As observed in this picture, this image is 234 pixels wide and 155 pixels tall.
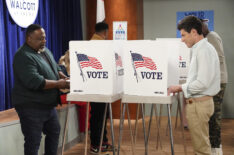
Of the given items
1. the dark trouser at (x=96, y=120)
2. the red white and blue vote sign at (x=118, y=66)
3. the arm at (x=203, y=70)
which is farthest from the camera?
the dark trouser at (x=96, y=120)

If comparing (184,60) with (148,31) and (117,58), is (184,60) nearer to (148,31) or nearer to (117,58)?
(117,58)

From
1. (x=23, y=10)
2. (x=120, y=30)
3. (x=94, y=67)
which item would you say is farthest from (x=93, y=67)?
(x=120, y=30)

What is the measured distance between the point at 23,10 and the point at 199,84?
2856mm

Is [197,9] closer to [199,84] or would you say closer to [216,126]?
[216,126]

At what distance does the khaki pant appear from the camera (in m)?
2.87

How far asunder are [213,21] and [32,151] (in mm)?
4928

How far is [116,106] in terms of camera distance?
267 inches

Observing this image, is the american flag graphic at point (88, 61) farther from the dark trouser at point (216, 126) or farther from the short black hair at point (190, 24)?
the dark trouser at point (216, 126)

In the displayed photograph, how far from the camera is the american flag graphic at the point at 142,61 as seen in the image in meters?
2.90

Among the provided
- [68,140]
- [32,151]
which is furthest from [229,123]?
[32,151]

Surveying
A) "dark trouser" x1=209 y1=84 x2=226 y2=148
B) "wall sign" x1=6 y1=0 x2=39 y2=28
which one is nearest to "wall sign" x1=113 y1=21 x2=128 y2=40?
"wall sign" x1=6 y1=0 x2=39 y2=28

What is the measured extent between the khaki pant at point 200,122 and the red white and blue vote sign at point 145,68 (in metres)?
0.28

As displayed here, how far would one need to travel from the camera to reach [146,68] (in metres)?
2.93

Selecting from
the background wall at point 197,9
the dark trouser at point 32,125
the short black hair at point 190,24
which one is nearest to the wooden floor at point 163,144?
the background wall at point 197,9
